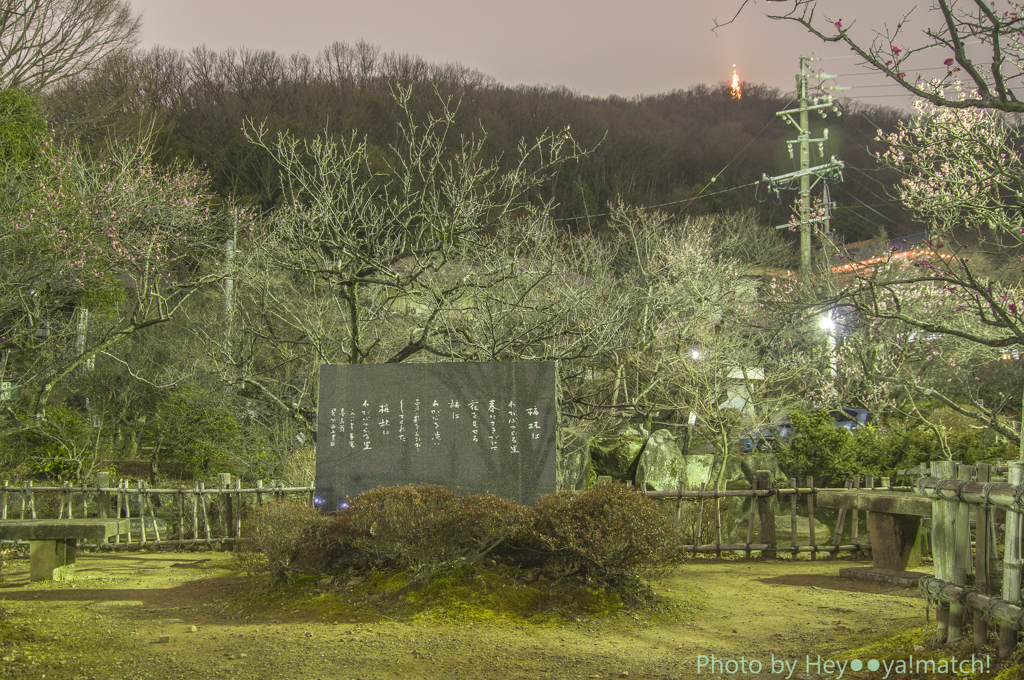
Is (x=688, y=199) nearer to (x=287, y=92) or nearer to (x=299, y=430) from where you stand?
(x=287, y=92)

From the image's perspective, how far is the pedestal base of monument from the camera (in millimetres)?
6555

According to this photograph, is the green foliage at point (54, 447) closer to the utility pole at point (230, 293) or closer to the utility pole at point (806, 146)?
the utility pole at point (230, 293)

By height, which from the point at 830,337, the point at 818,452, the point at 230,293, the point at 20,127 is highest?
the point at 20,127

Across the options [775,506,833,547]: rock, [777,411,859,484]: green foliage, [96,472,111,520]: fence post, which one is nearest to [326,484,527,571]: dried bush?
[96,472,111,520]: fence post

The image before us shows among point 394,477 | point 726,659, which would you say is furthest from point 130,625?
point 726,659

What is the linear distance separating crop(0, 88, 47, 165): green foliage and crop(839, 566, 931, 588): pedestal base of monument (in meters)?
13.6

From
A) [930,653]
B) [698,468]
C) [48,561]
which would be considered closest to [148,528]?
[48,561]

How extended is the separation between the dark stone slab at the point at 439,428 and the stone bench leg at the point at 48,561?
250cm

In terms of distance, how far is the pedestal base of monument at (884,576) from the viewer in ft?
21.5

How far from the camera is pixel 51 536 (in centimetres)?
679

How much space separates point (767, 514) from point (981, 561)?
5.04m

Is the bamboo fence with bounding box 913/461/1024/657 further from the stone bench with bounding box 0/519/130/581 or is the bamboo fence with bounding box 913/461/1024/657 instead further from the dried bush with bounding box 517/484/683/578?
the stone bench with bounding box 0/519/130/581

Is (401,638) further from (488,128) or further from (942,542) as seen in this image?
(488,128)

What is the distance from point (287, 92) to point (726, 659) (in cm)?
3043
